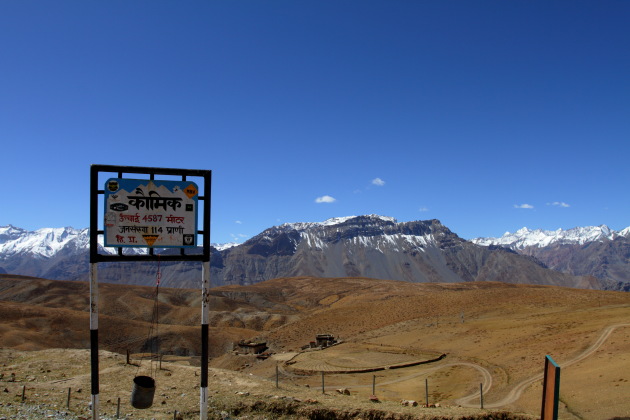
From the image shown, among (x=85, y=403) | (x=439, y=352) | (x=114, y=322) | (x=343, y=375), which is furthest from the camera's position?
(x=114, y=322)

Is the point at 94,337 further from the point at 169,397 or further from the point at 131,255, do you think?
the point at 169,397

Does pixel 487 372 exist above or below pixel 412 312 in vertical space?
above

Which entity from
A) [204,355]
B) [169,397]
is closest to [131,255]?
[204,355]

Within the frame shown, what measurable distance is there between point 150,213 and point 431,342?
1494 inches

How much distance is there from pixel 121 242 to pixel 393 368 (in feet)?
87.6

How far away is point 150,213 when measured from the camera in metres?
9.93

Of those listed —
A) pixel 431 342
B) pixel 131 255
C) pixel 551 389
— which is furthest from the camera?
pixel 431 342

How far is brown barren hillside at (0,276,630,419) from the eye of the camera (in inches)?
900

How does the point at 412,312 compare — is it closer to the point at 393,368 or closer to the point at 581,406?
the point at 393,368

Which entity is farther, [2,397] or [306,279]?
[306,279]

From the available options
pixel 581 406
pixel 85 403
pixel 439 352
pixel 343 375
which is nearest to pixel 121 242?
pixel 85 403

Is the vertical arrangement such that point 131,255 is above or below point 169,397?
above

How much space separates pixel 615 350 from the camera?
27141 mm

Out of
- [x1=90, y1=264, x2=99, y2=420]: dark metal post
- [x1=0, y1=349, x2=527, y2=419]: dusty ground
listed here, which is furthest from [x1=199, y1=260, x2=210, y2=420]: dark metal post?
[x1=0, y1=349, x2=527, y2=419]: dusty ground
